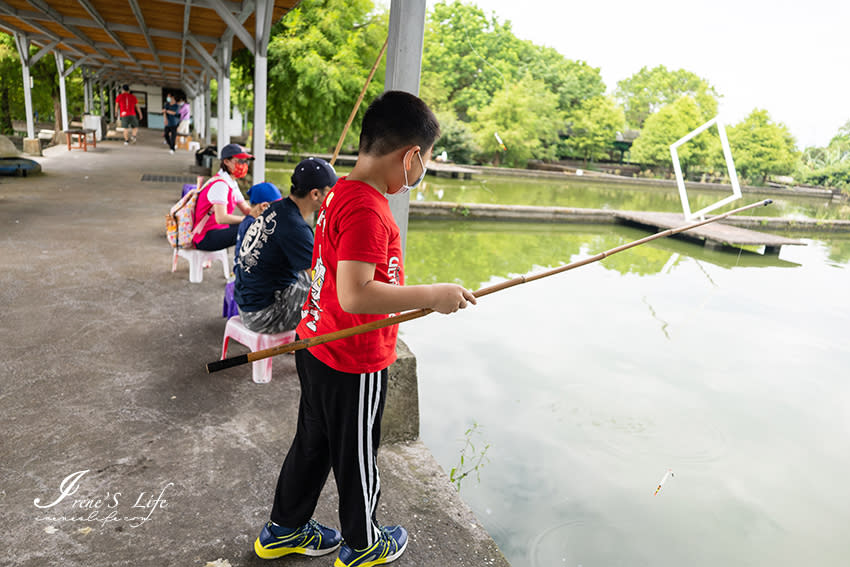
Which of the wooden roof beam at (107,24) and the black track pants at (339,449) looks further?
the wooden roof beam at (107,24)

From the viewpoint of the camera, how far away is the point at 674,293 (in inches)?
326

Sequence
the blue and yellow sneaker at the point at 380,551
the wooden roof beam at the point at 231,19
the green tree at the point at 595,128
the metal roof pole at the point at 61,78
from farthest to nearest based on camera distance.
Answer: the green tree at the point at 595,128, the metal roof pole at the point at 61,78, the wooden roof beam at the point at 231,19, the blue and yellow sneaker at the point at 380,551

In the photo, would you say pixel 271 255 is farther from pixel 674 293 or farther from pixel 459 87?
pixel 459 87

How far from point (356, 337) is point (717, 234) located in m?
13.1

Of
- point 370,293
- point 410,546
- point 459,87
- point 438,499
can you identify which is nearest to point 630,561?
point 438,499

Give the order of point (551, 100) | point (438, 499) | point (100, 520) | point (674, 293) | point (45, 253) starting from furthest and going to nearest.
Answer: point (551, 100)
point (674, 293)
point (45, 253)
point (438, 499)
point (100, 520)

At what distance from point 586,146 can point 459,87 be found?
10790mm

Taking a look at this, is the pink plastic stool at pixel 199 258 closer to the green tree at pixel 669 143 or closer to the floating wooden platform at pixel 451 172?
the floating wooden platform at pixel 451 172

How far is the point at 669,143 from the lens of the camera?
34938mm

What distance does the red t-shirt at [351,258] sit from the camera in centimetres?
137

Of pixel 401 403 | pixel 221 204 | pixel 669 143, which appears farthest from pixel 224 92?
pixel 669 143

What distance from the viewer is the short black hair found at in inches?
56.4

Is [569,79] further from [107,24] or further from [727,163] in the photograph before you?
[107,24]

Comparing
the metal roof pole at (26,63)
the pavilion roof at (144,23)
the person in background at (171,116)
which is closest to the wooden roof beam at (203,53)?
the pavilion roof at (144,23)
